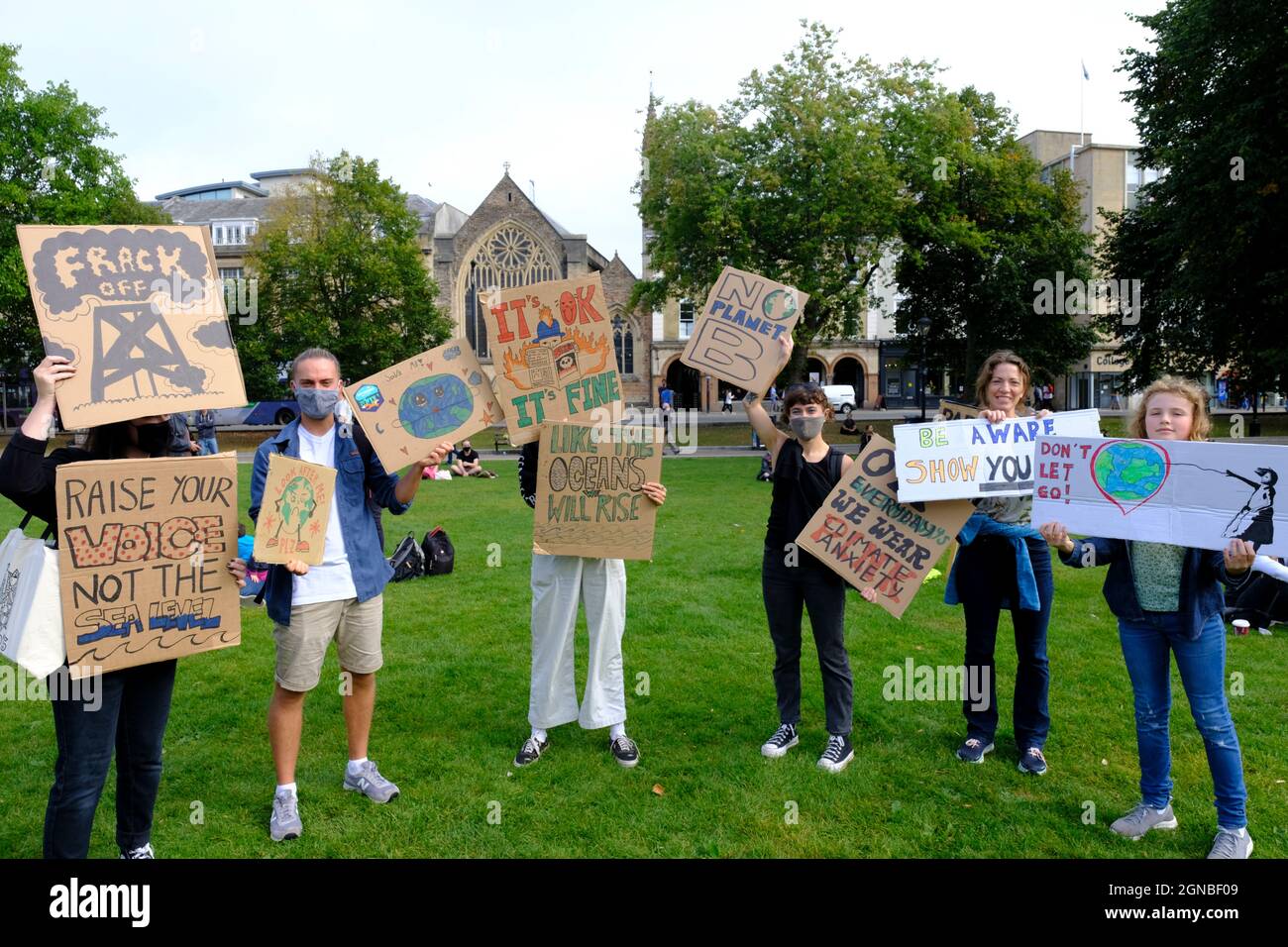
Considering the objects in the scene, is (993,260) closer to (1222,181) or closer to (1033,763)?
(1222,181)

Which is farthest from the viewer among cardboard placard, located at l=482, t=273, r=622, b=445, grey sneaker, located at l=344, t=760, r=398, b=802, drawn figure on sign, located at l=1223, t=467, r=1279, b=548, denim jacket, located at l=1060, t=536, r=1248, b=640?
cardboard placard, located at l=482, t=273, r=622, b=445

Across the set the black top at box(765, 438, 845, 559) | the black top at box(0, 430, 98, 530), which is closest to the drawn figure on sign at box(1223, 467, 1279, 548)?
the black top at box(765, 438, 845, 559)

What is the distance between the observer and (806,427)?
16.0 ft

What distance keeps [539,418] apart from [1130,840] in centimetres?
359

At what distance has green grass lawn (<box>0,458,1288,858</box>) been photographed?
418cm

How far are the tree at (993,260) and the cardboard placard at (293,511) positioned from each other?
93.2 feet

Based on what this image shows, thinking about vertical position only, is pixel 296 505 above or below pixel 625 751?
above

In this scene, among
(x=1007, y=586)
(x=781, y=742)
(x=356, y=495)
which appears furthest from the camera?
(x=781, y=742)

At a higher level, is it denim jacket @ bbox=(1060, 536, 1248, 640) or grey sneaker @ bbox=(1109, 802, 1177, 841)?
denim jacket @ bbox=(1060, 536, 1248, 640)

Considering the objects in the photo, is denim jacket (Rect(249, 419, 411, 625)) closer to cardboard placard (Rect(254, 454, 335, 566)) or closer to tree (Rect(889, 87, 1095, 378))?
cardboard placard (Rect(254, 454, 335, 566))

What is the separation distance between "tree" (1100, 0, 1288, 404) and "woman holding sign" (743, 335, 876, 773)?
1691 cm

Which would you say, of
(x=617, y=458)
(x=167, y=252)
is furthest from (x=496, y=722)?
(x=167, y=252)

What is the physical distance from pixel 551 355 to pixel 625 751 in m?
2.28

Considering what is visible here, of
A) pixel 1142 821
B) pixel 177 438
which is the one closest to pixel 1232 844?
pixel 1142 821
